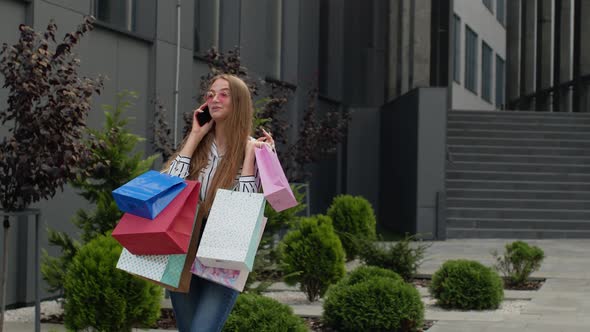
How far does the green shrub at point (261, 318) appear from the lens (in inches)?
322

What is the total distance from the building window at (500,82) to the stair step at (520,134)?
2571cm

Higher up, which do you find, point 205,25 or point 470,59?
point 470,59

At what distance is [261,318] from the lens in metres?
8.25

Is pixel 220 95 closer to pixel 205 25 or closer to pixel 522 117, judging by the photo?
pixel 205 25

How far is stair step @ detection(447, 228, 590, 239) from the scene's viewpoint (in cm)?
2512

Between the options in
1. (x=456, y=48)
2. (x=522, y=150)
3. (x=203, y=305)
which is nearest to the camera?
(x=203, y=305)

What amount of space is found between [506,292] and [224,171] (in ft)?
31.9

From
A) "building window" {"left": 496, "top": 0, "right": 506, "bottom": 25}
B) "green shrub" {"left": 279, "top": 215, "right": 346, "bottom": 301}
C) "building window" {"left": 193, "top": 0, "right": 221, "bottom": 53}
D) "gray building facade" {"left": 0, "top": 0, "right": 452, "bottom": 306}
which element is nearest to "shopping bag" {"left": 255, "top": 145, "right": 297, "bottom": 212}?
"gray building facade" {"left": 0, "top": 0, "right": 452, "bottom": 306}

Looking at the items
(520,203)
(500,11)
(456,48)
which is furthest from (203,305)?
(500,11)

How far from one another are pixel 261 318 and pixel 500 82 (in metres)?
51.4

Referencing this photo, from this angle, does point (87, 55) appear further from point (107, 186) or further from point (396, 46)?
point (396, 46)

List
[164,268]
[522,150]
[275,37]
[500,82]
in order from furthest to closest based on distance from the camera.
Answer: [500,82], [522,150], [275,37], [164,268]

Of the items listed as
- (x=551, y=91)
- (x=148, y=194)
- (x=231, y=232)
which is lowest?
(x=231, y=232)

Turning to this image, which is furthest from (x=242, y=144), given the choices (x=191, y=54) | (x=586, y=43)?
(x=586, y=43)
